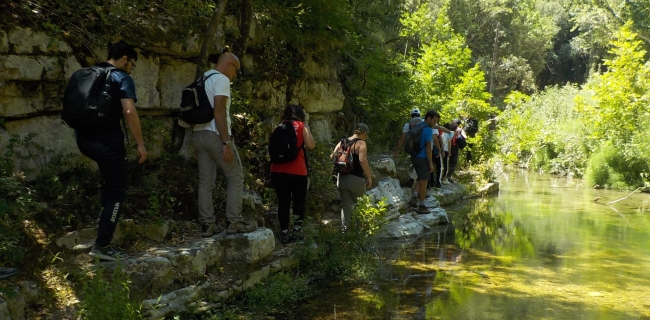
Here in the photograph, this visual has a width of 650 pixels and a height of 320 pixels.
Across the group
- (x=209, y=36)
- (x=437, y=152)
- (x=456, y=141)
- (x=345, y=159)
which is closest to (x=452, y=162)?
(x=456, y=141)

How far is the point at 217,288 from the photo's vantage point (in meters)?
5.34

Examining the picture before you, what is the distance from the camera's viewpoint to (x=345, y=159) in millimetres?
7664

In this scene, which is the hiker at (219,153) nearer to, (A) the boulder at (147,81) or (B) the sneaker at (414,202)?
(A) the boulder at (147,81)

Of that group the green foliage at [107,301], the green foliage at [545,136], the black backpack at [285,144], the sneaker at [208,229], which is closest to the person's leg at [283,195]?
the black backpack at [285,144]

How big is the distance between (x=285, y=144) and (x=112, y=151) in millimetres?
2192

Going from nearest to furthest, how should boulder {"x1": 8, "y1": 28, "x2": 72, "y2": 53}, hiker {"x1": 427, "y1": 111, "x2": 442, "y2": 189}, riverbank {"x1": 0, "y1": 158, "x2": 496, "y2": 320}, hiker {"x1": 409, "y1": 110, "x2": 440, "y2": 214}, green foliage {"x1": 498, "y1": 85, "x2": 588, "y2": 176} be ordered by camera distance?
riverbank {"x1": 0, "y1": 158, "x2": 496, "y2": 320}
boulder {"x1": 8, "y1": 28, "x2": 72, "y2": 53}
hiker {"x1": 409, "y1": 110, "x2": 440, "y2": 214}
hiker {"x1": 427, "y1": 111, "x2": 442, "y2": 189}
green foliage {"x1": 498, "y1": 85, "x2": 588, "y2": 176}

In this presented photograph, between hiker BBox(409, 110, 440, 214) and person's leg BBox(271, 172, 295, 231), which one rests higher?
hiker BBox(409, 110, 440, 214)

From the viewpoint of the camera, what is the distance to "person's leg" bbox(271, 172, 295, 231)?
6.69m

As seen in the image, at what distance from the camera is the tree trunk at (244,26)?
26.6 ft

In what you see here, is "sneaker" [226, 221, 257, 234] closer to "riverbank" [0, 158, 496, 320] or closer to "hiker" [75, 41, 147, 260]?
"riverbank" [0, 158, 496, 320]

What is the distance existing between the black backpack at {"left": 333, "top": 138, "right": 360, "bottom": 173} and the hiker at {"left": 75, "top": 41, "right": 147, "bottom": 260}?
330cm

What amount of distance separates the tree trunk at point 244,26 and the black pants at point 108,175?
375 centimetres

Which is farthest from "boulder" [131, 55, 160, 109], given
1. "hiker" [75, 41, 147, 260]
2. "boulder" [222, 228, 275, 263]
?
"boulder" [222, 228, 275, 263]

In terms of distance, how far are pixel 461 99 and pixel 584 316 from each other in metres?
11.1
